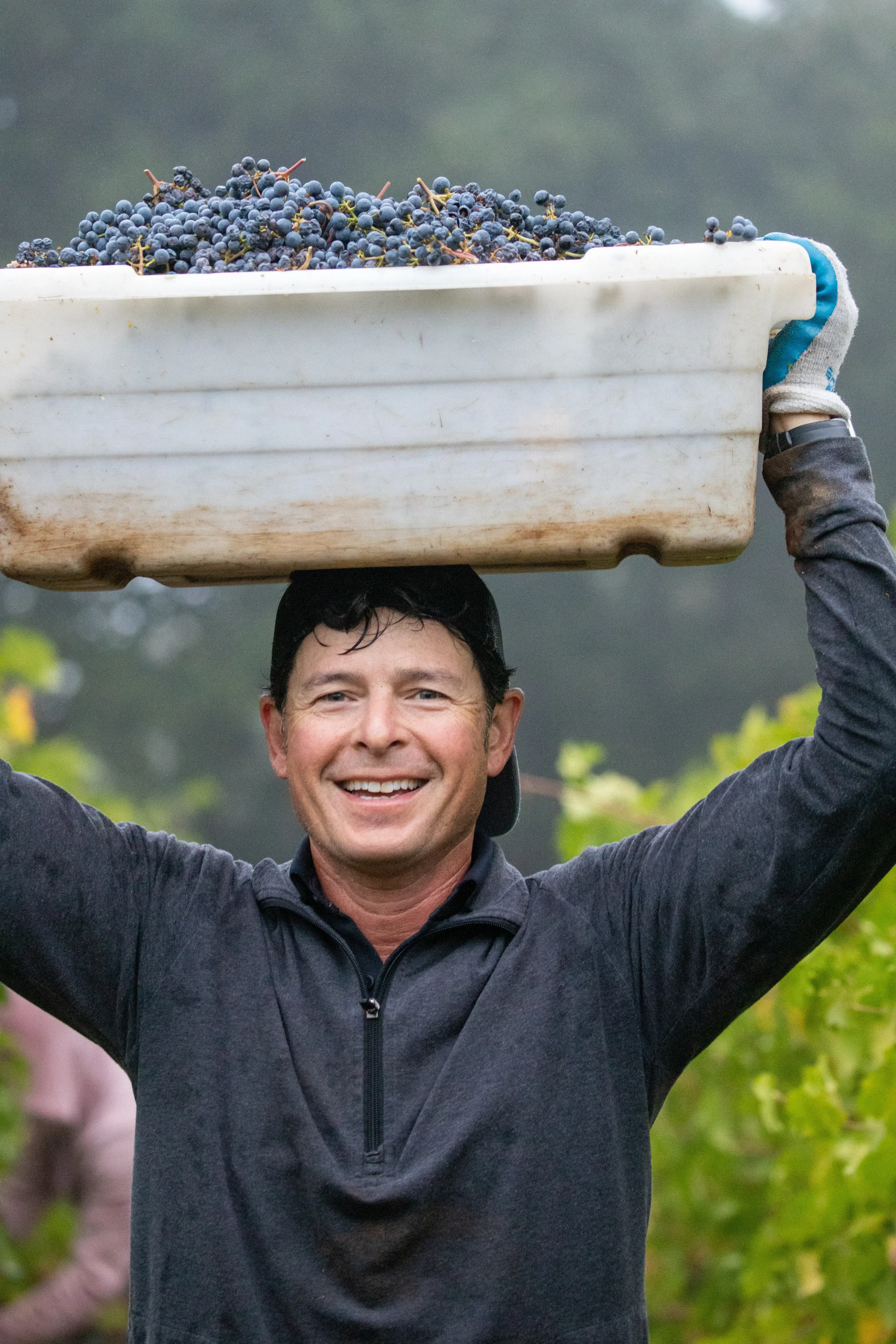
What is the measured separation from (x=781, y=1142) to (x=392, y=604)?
2.14 meters

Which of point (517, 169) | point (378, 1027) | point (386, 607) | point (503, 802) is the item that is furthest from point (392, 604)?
point (517, 169)

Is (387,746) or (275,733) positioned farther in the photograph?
(275,733)

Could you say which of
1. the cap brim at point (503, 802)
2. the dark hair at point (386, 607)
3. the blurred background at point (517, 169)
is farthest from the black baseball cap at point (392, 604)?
the blurred background at point (517, 169)

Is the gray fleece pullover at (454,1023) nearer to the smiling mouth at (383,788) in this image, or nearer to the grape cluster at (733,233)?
the smiling mouth at (383,788)

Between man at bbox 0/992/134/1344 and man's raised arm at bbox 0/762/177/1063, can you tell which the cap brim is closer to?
man's raised arm at bbox 0/762/177/1063

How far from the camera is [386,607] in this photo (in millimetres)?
1844

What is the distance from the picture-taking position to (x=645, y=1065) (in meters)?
1.78

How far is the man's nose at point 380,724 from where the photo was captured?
1.77m

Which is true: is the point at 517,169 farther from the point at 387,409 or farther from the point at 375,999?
the point at 375,999

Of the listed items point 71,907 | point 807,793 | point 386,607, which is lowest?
point 71,907

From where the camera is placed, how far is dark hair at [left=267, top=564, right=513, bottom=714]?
6.03 feet

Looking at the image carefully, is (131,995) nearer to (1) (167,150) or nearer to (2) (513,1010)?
(2) (513,1010)

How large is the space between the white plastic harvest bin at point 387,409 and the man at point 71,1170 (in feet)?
5.21

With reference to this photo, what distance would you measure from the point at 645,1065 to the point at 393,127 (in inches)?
517
